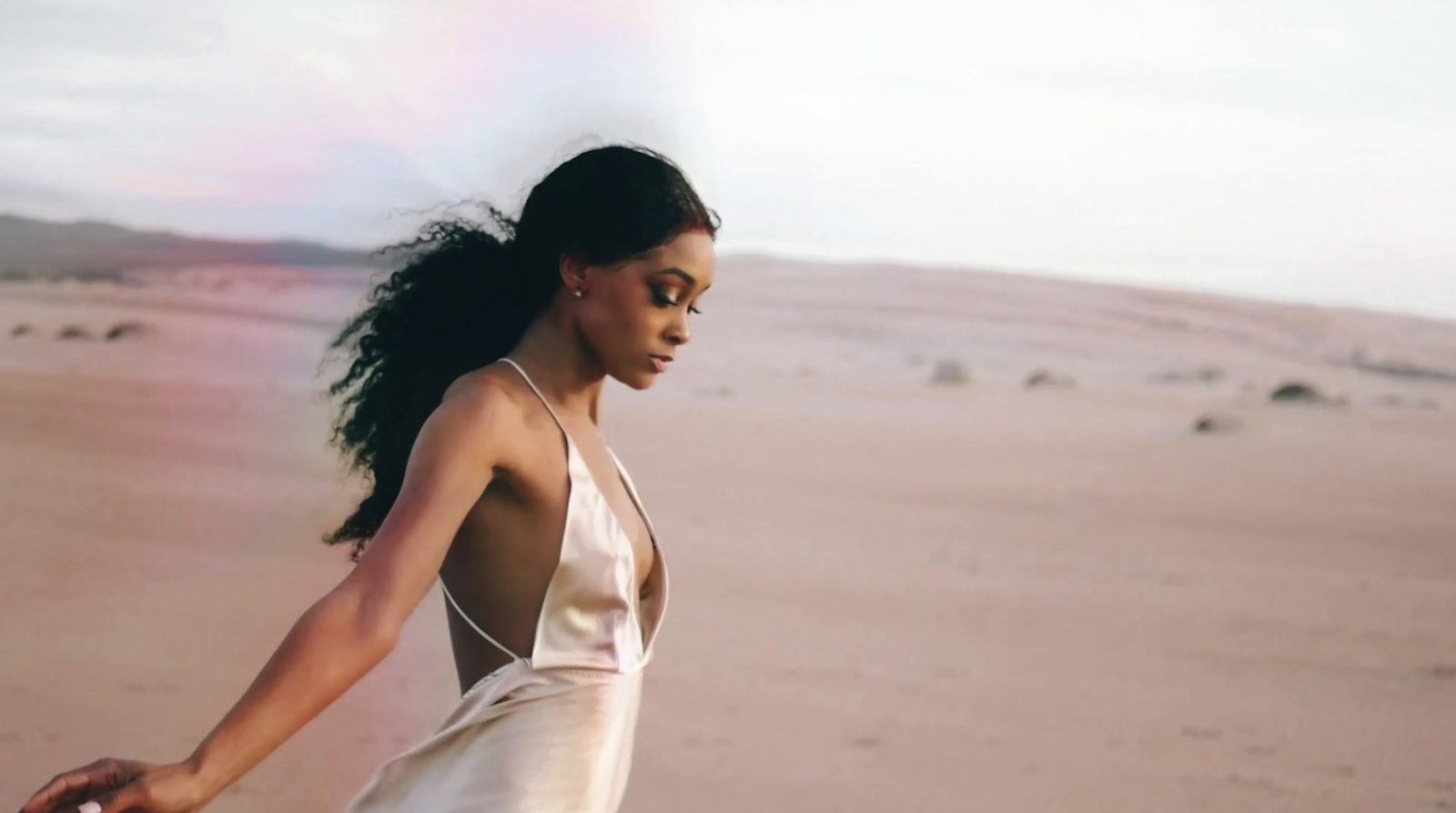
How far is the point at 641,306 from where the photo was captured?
2176 millimetres

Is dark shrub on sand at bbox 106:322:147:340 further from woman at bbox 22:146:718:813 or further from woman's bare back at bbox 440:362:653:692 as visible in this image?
woman's bare back at bbox 440:362:653:692

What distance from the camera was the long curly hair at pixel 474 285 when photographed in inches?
86.7

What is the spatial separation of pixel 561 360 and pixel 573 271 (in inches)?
4.2

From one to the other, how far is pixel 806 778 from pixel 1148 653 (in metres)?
2.59

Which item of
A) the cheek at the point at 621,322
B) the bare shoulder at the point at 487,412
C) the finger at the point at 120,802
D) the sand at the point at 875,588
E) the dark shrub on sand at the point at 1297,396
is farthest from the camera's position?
the dark shrub on sand at the point at 1297,396

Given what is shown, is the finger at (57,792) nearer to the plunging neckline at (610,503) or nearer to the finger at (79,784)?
the finger at (79,784)

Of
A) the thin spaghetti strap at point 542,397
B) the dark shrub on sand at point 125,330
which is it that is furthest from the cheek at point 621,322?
the dark shrub on sand at point 125,330

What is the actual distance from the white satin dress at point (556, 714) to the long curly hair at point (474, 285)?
0.90 feet

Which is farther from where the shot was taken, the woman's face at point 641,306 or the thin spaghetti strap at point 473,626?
the woman's face at point 641,306

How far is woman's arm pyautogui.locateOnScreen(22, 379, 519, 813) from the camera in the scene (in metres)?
1.67

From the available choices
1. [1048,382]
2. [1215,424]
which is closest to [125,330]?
[1048,382]

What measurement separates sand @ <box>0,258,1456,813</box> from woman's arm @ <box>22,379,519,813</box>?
1.37 m

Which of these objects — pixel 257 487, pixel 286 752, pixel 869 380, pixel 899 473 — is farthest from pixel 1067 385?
pixel 286 752

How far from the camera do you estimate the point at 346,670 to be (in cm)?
178
